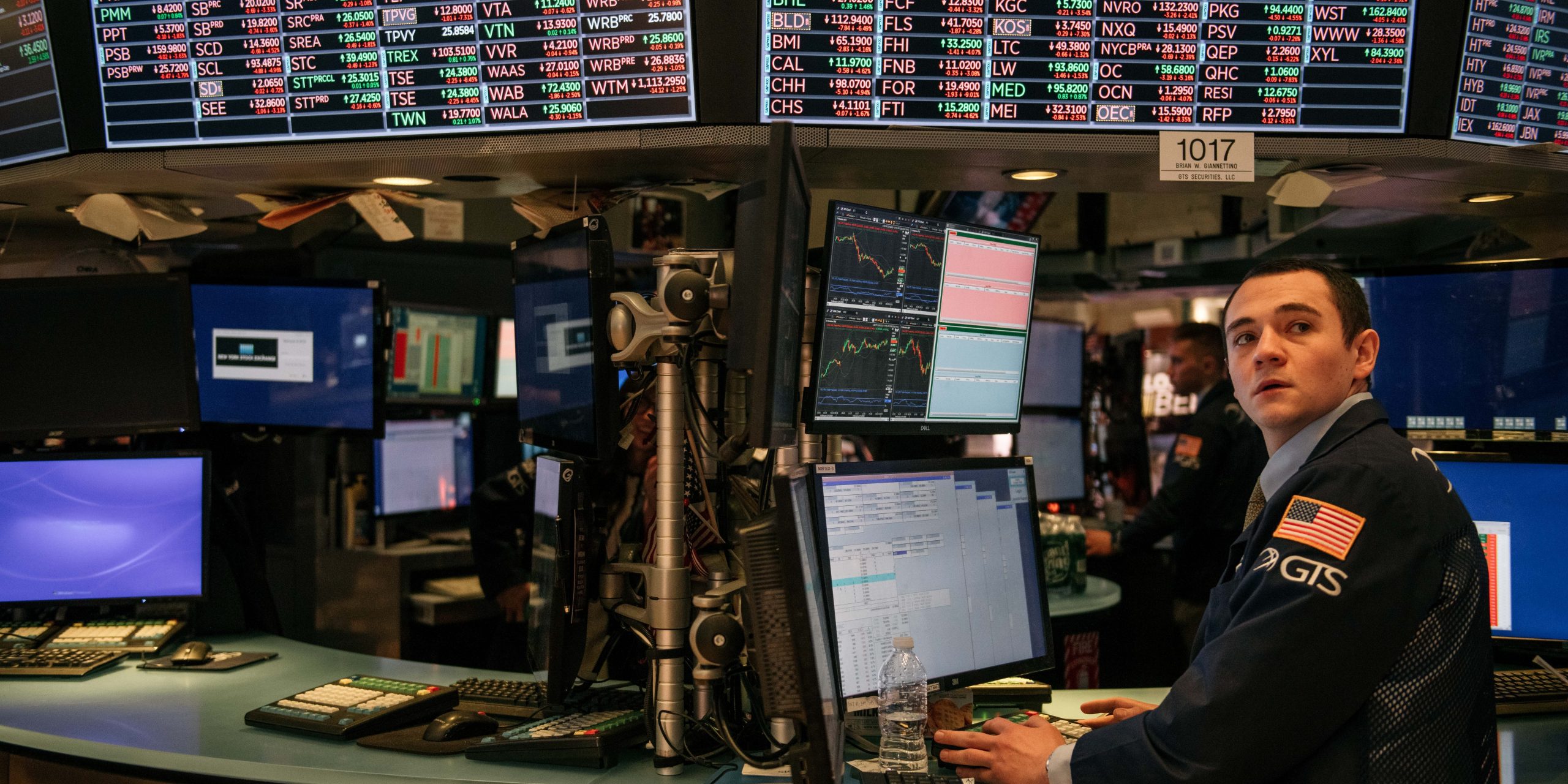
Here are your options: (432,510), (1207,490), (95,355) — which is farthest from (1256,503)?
(432,510)

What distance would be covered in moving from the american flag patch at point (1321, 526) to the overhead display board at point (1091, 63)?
1.08 metres

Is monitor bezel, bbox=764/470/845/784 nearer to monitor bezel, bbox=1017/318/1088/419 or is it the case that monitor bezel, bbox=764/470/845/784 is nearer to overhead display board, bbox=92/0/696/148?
overhead display board, bbox=92/0/696/148

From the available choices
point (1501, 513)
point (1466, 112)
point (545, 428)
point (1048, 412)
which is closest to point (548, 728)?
point (545, 428)

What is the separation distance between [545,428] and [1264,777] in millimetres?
1369

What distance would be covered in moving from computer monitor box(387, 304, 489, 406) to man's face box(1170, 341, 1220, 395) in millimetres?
2854

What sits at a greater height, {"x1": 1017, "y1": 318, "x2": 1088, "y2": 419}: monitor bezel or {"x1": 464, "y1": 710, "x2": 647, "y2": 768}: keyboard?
{"x1": 1017, "y1": 318, "x2": 1088, "y2": 419}: monitor bezel

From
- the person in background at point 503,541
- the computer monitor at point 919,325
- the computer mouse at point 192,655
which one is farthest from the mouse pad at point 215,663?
the computer monitor at point 919,325

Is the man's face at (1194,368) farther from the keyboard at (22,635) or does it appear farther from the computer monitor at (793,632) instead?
the keyboard at (22,635)

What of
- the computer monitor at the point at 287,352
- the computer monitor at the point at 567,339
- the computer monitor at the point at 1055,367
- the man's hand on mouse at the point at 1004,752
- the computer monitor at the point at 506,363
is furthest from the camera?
the computer monitor at the point at 1055,367

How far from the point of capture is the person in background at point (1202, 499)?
3.72 m

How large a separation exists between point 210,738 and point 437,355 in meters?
2.64

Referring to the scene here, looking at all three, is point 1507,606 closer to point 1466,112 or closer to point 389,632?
point 1466,112

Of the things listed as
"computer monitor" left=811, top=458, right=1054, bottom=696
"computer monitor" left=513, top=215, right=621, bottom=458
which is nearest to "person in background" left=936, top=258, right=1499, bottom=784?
"computer monitor" left=811, top=458, right=1054, bottom=696

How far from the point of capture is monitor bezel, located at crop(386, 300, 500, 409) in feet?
14.3
